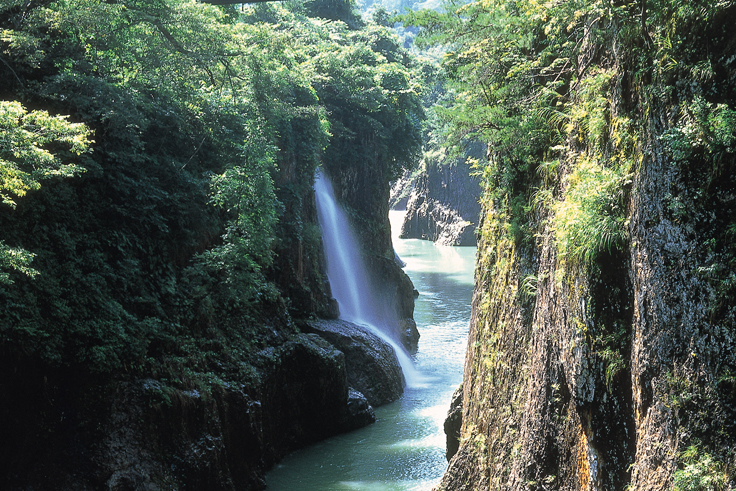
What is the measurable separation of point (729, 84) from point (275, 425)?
1085 centimetres

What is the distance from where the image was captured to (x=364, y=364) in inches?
635

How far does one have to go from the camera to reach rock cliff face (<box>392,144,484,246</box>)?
53469 mm

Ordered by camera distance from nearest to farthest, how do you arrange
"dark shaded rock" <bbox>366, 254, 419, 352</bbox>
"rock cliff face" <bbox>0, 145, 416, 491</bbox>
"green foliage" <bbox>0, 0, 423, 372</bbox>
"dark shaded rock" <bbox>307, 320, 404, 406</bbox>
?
1. "rock cliff face" <bbox>0, 145, 416, 491</bbox>
2. "green foliage" <bbox>0, 0, 423, 372</bbox>
3. "dark shaded rock" <bbox>307, 320, 404, 406</bbox>
4. "dark shaded rock" <bbox>366, 254, 419, 352</bbox>

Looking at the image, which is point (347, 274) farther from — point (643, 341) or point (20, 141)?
point (643, 341)

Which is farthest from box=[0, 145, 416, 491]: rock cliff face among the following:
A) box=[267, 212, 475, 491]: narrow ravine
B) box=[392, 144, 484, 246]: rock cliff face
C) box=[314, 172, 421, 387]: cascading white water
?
box=[392, 144, 484, 246]: rock cliff face

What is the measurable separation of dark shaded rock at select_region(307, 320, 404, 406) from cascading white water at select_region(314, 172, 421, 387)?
8.94 feet

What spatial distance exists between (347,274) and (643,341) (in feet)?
56.6

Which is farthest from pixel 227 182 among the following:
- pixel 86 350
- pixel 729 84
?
pixel 729 84

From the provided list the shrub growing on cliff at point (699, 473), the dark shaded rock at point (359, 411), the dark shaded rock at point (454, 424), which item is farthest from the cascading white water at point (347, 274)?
the shrub growing on cliff at point (699, 473)

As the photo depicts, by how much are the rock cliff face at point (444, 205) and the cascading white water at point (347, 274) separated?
30.0 meters

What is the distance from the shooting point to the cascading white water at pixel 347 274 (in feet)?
66.9

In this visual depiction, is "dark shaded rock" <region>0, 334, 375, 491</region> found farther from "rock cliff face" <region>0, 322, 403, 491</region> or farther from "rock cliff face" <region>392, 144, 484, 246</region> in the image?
"rock cliff face" <region>392, 144, 484, 246</region>

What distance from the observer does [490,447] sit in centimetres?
785

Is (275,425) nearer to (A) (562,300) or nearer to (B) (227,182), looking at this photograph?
(B) (227,182)
